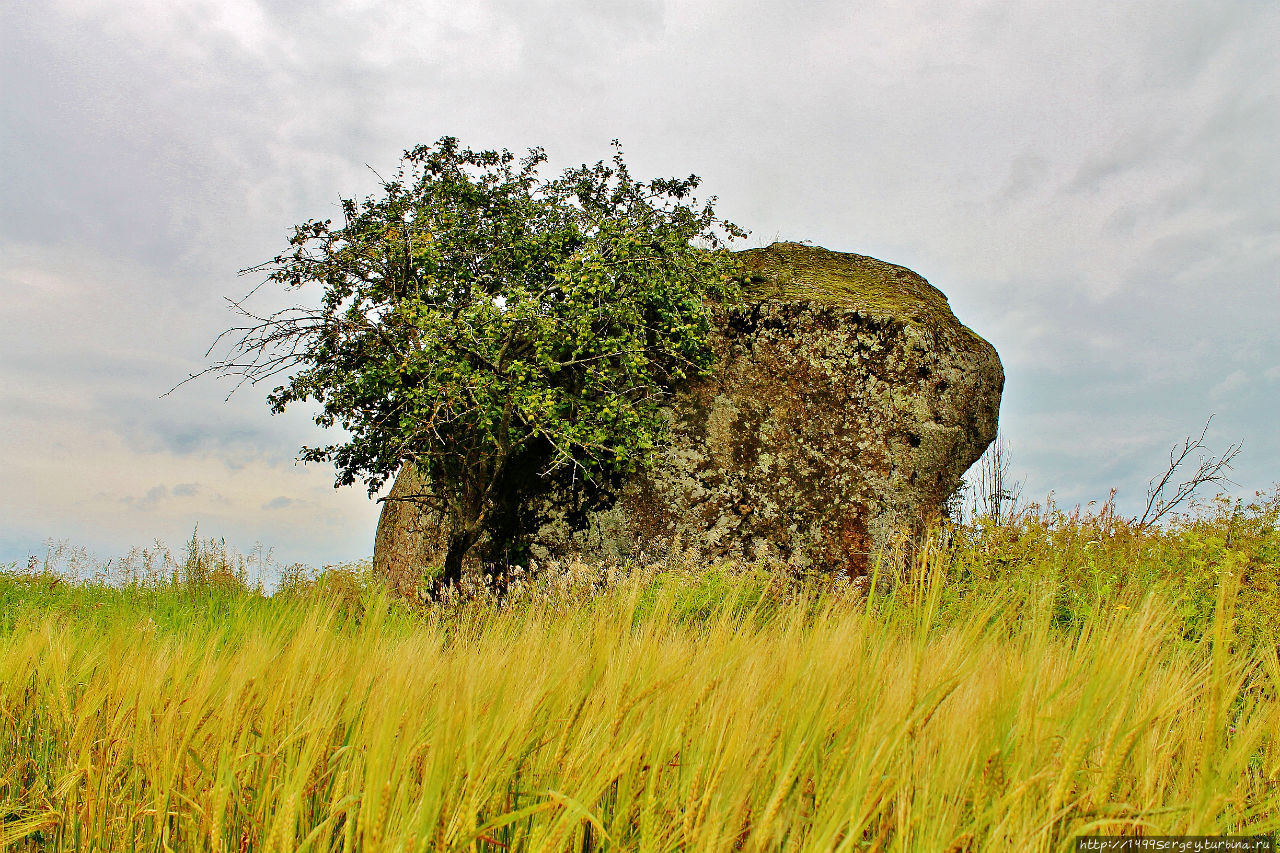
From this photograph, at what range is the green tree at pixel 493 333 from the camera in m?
6.54

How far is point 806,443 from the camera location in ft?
23.8

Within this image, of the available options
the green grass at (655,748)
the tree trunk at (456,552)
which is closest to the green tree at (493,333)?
the tree trunk at (456,552)

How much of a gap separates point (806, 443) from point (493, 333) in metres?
3.02

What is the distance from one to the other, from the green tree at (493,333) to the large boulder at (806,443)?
33 cm

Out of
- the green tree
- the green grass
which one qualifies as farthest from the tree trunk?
the green grass

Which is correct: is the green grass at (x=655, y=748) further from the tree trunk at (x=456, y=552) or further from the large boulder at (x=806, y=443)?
the large boulder at (x=806, y=443)

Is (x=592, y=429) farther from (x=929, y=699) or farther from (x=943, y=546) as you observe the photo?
(x=929, y=699)

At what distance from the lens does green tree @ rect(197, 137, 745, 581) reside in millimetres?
6539

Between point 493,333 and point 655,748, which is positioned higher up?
point 493,333

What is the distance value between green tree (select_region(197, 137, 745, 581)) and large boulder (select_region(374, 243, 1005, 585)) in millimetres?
334

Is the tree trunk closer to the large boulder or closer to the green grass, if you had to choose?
the large boulder

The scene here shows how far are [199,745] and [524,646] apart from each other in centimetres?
97

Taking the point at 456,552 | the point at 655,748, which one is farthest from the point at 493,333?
the point at 655,748

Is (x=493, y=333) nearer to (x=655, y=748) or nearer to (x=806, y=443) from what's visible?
(x=806, y=443)
